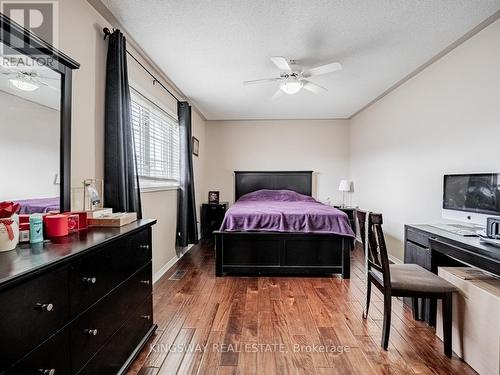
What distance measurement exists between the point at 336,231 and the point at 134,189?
89.9 inches

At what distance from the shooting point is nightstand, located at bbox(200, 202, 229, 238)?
217 inches

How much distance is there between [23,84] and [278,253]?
2.80 meters

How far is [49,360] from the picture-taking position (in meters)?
1.04

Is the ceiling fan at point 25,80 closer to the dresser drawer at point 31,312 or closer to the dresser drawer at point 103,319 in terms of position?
the dresser drawer at point 31,312

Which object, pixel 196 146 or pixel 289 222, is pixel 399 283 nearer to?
pixel 289 222

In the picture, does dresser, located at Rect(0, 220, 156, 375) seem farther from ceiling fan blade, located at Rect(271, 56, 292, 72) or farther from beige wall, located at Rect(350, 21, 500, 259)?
beige wall, located at Rect(350, 21, 500, 259)

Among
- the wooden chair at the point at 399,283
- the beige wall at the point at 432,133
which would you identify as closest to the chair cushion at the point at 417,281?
the wooden chair at the point at 399,283

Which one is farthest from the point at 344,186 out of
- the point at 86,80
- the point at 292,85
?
the point at 86,80

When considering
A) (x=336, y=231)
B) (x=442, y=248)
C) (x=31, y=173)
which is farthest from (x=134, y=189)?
(x=442, y=248)

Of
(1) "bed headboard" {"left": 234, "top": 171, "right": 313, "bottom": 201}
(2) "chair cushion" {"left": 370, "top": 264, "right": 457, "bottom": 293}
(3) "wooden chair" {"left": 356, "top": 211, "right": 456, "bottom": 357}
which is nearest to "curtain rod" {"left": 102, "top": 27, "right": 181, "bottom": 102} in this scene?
(1) "bed headboard" {"left": 234, "top": 171, "right": 313, "bottom": 201}

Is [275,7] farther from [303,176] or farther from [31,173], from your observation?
[303,176]

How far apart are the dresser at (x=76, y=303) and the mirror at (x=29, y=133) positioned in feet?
1.01

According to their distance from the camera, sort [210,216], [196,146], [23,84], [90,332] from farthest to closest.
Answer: [210,216]
[196,146]
[23,84]
[90,332]

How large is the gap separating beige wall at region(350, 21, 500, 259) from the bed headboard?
1.23 meters
